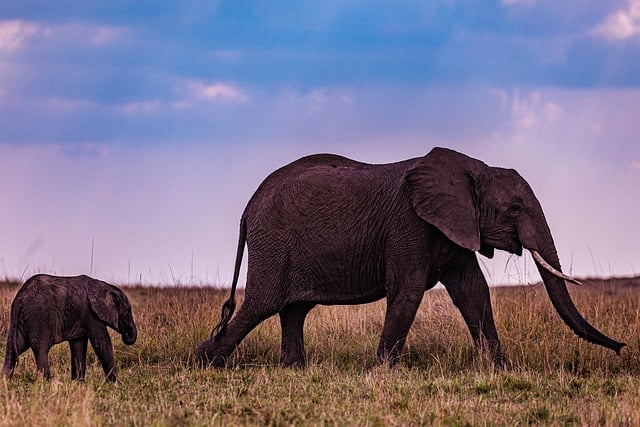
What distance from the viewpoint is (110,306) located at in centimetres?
1145

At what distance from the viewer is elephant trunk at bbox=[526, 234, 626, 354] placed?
12.4 m

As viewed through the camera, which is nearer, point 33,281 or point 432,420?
point 432,420

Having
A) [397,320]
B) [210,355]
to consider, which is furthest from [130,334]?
[397,320]

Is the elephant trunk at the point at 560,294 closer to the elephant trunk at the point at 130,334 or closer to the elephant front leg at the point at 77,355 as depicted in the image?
the elephant trunk at the point at 130,334

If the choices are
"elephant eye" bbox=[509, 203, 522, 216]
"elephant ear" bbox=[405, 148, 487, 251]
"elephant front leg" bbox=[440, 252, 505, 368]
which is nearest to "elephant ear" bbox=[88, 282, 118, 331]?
"elephant ear" bbox=[405, 148, 487, 251]

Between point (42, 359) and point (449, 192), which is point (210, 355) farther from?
point (449, 192)

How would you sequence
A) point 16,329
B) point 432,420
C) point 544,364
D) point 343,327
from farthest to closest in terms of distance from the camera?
point 343,327 → point 544,364 → point 16,329 → point 432,420

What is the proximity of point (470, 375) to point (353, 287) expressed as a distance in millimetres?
1747

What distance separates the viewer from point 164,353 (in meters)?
13.6

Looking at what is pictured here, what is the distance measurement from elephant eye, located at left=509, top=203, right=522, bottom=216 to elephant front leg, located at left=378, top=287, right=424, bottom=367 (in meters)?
1.25

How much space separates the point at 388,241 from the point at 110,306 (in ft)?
9.95

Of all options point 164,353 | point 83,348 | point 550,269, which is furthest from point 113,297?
point 550,269

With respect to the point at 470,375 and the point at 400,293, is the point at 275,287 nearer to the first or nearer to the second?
the point at 400,293

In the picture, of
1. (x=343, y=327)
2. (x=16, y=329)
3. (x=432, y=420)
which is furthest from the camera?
(x=343, y=327)
